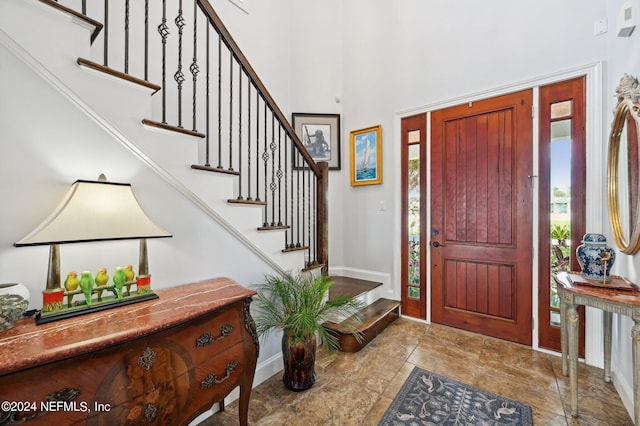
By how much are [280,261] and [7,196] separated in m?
1.39

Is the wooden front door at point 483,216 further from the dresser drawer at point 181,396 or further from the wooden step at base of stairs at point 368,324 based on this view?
the dresser drawer at point 181,396

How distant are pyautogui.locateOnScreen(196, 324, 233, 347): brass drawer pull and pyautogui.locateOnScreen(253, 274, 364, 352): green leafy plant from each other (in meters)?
0.51

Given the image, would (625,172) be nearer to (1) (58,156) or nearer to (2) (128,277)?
(2) (128,277)

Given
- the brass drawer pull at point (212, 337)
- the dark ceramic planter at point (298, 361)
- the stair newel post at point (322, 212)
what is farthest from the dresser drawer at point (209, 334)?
the stair newel post at point (322, 212)

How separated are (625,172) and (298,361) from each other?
2.54 metres

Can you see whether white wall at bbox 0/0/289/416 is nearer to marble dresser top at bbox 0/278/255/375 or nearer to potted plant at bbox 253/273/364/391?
marble dresser top at bbox 0/278/255/375

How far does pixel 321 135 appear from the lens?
11.6ft

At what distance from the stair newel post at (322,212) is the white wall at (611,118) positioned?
2010 millimetres

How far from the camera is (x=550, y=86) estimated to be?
2.28 meters

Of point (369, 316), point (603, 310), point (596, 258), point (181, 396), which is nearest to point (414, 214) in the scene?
point (369, 316)

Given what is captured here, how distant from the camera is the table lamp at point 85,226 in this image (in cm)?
94

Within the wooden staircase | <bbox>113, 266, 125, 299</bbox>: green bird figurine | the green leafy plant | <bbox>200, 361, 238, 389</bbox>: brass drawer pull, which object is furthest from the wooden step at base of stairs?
<bbox>113, 266, 125, 299</bbox>: green bird figurine

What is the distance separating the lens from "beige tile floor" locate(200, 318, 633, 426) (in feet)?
5.21

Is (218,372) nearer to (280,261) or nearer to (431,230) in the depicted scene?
(280,261)
